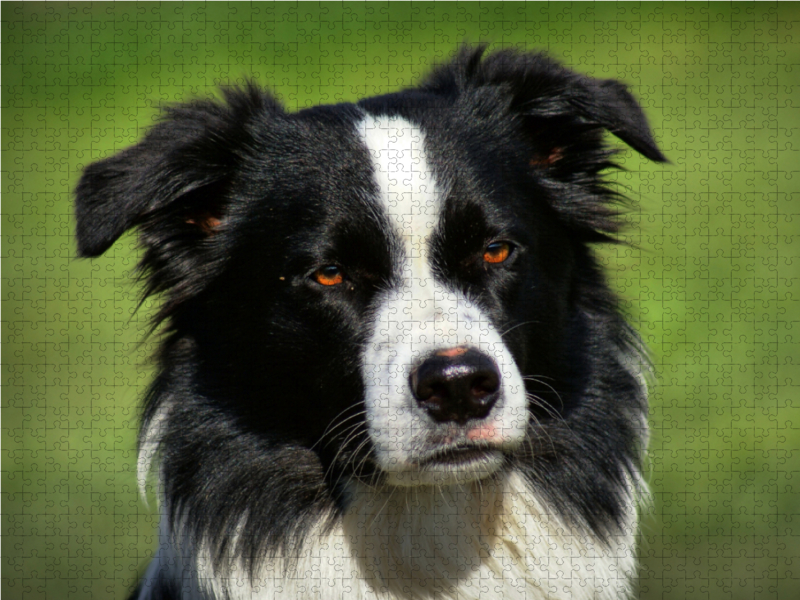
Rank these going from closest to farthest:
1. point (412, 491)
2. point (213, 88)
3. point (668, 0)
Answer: point (412, 491) < point (213, 88) < point (668, 0)

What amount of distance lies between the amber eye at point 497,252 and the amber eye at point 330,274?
0.53 metres

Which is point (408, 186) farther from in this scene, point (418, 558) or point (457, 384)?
point (418, 558)

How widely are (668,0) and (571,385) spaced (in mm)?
6812

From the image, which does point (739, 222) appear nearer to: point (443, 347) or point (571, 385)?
point (571, 385)

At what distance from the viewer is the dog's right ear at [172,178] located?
306 centimetres

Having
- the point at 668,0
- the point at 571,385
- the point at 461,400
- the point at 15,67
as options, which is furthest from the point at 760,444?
the point at 15,67

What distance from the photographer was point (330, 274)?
318cm

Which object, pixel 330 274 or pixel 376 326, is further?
pixel 330 274

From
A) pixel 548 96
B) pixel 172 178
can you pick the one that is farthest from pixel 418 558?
pixel 548 96

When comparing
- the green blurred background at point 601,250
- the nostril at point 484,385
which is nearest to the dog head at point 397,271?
the nostril at point 484,385

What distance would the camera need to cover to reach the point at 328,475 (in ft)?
10.9

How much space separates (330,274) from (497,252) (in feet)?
2.01

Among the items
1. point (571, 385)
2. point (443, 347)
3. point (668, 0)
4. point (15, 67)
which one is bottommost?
point (571, 385)

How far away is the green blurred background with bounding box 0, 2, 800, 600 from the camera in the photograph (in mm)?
5352
